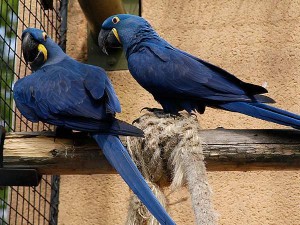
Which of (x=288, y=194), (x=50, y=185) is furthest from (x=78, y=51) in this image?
(x=288, y=194)

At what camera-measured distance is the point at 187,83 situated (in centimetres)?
176

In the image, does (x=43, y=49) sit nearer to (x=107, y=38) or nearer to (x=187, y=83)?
(x=107, y=38)

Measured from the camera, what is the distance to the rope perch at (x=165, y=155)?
5.01 ft

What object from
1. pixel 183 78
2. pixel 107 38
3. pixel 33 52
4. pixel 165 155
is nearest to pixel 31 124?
pixel 107 38

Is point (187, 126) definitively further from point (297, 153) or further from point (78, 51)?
point (78, 51)

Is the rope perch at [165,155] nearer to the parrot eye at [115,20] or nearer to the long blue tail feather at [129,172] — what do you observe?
the long blue tail feather at [129,172]

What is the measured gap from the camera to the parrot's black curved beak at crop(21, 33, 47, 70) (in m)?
1.85

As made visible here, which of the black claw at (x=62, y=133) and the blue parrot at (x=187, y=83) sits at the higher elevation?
the blue parrot at (x=187, y=83)

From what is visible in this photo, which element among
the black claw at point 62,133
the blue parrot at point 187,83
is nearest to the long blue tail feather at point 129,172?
the black claw at point 62,133

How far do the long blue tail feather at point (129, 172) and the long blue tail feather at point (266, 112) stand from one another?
0.34 meters

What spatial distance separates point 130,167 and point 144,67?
45 centimetres

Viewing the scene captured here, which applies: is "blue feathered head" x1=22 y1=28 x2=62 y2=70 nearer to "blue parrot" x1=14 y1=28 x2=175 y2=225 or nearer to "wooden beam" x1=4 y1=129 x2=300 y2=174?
"blue parrot" x1=14 y1=28 x2=175 y2=225

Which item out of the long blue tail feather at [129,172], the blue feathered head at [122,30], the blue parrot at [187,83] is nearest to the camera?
the long blue tail feather at [129,172]

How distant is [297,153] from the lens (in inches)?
61.4
